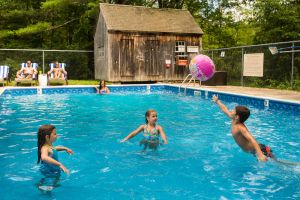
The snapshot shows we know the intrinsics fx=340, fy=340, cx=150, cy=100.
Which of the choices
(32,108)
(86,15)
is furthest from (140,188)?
(86,15)

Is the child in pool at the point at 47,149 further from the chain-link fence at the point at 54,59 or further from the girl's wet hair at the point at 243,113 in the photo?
the chain-link fence at the point at 54,59

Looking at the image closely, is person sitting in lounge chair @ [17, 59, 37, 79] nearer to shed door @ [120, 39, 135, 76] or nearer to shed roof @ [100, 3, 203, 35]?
shed roof @ [100, 3, 203, 35]

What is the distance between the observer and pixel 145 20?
21859 millimetres

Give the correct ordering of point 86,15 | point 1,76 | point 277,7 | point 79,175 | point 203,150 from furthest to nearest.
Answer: point 86,15, point 277,7, point 1,76, point 203,150, point 79,175

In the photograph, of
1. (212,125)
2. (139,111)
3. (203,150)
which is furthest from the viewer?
(139,111)

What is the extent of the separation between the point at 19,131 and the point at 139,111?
398 centimetres

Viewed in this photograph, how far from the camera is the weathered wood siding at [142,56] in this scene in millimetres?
20531

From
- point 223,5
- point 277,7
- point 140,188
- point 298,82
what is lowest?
point 140,188

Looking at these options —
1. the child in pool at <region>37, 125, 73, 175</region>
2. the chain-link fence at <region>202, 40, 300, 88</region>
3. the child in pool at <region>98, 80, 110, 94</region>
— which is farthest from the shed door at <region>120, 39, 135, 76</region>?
the child in pool at <region>37, 125, 73, 175</region>

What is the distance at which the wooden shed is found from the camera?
20.6 m

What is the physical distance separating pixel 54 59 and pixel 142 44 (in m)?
5.96

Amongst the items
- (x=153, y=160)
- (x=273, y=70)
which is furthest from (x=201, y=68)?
(x=273, y=70)

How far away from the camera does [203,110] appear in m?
10.7

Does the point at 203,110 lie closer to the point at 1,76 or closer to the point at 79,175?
the point at 79,175
